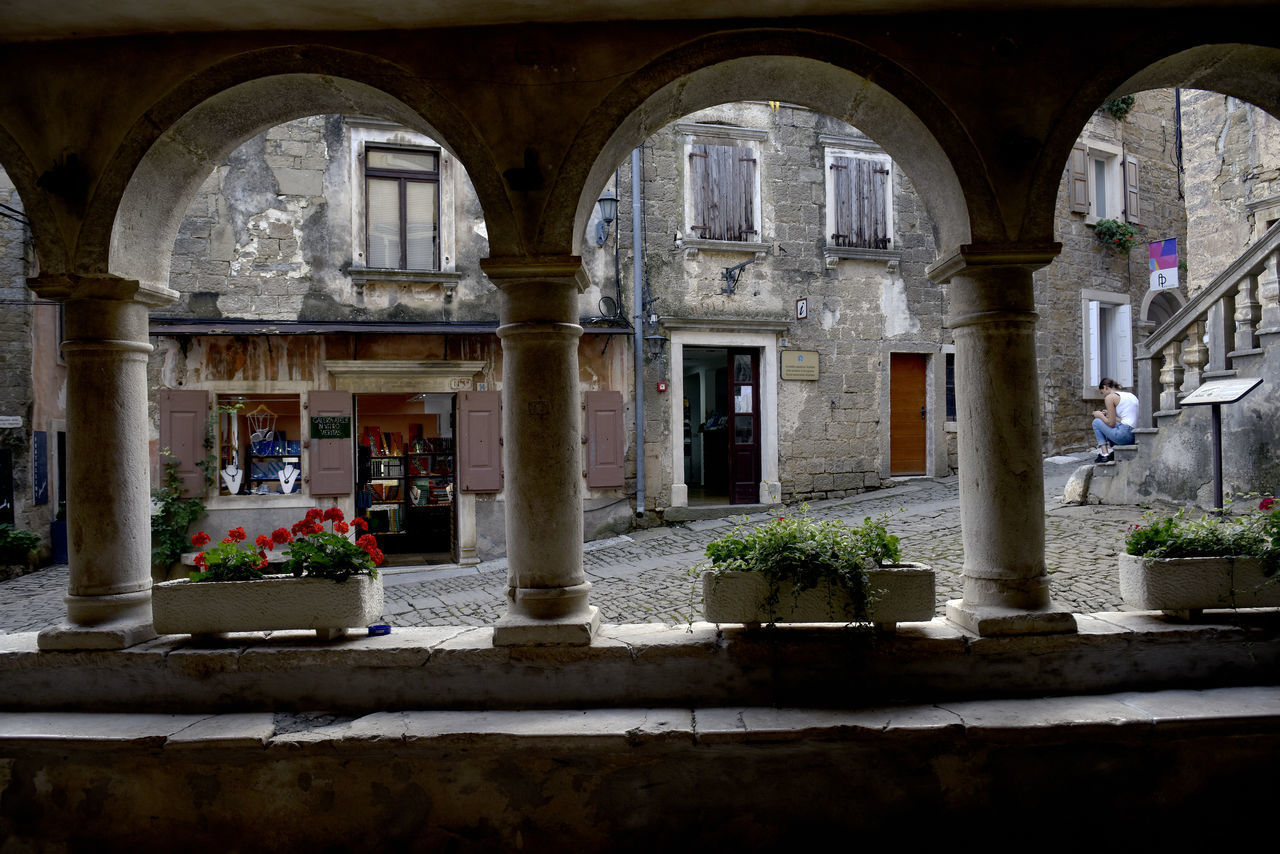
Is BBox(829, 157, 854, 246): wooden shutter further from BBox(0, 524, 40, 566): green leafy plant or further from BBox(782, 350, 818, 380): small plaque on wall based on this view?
BBox(0, 524, 40, 566): green leafy plant

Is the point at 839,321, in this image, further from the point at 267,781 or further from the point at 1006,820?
the point at 267,781

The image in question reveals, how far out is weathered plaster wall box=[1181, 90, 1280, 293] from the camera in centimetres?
853

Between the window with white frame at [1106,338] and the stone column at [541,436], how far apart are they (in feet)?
36.8

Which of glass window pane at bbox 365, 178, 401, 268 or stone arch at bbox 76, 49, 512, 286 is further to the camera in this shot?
glass window pane at bbox 365, 178, 401, 268

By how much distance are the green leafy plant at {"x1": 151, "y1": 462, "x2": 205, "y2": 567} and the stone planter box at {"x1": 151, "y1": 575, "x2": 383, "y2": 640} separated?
5913 mm

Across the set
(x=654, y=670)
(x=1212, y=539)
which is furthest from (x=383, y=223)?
(x=1212, y=539)

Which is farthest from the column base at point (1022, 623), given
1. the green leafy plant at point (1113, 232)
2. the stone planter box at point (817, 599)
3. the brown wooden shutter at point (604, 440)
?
the green leafy plant at point (1113, 232)

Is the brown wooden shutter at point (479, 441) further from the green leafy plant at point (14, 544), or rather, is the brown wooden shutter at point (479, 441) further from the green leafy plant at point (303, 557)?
the green leafy plant at point (303, 557)

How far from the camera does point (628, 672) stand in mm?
2844

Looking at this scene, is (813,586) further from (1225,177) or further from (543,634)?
(1225,177)

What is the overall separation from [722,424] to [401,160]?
6.53 metres

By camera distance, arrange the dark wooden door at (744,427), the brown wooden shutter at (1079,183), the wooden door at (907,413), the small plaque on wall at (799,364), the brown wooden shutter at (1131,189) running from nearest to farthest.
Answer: the small plaque on wall at (799,364), the dark wooden door at (744,427), the wooden door at (907,413), the brown wooden shutter at (1079,183), the brown wooden shutter at (1131,189)

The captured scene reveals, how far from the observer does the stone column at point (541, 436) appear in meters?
2.94

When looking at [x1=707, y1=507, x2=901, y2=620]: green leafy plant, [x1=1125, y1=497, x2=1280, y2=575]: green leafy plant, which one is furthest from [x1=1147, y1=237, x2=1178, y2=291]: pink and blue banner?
[x1=707, y1=507, x2=901, y2=620]: green leafy plant
